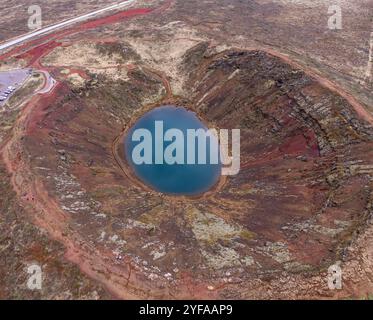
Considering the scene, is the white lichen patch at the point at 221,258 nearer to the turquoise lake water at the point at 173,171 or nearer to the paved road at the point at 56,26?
the turquoise lake water at the point at 173,171

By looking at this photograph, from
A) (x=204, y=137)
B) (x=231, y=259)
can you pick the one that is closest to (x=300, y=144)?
(x=204, y=137)

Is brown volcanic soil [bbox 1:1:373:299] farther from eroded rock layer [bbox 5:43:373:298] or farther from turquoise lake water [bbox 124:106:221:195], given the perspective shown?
turquoise lake water [bbox 124:106:221:195]

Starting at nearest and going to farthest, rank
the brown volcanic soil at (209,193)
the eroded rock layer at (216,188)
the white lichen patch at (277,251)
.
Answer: the brown volcanic soil at (209,193)
the eroded rock layer at (216,188)
the white lichen patch at (277,251)

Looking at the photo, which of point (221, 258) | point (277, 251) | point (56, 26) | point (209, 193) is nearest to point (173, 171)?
point (209, 193)

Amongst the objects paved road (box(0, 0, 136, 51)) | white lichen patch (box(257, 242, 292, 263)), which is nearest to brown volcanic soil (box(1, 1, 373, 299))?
white lichen patch (box(257, 242, 292, 263))

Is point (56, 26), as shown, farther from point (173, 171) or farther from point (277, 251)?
point (277, 251)

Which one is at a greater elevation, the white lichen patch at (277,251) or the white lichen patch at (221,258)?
the white lichen patch at (221,258)

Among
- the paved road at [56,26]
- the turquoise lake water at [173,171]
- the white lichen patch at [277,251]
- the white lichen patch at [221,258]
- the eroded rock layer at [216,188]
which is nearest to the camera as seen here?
the eroded rock layer at [216,188]

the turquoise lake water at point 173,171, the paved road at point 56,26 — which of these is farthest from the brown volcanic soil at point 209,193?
the paved road at point 56,26
